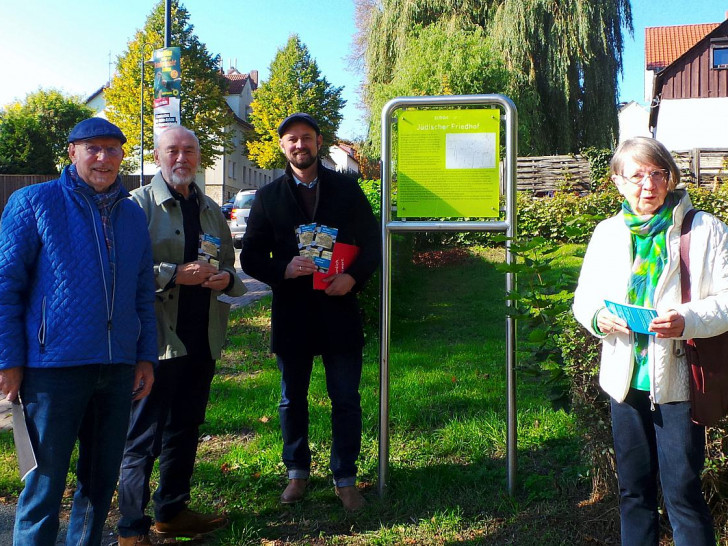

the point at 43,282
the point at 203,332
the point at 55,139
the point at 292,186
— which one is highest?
the point at 55,139

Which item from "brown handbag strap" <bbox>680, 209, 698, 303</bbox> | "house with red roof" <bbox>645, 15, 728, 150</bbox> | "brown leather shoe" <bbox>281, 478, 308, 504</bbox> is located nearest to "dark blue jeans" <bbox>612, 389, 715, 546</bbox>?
"brown handbag strap" <bbox>680, 209, 698, 303</bbox>

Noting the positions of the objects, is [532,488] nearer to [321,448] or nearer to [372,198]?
[321,448]

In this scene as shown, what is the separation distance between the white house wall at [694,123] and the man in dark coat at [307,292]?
29.1 metres

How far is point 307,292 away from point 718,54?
32.2 m

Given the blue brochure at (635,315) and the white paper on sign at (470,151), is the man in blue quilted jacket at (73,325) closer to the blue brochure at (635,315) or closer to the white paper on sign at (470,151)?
the white paper on sign at (470,151)

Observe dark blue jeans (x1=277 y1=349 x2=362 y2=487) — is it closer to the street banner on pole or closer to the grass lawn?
the grass lawn

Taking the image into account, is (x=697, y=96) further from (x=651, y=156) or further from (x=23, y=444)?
(x=23, y=444)

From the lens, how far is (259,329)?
891 centimetres

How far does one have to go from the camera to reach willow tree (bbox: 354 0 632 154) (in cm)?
2105

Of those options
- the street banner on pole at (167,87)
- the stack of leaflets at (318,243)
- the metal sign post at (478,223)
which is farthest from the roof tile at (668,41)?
the stack of leaflets at (318,243)

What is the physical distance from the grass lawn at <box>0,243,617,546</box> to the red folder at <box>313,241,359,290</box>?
4.15 feet

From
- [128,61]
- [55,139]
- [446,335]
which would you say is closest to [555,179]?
[446,335]

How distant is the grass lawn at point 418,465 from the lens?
3477 millimetres

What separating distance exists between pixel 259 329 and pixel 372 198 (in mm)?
2450
